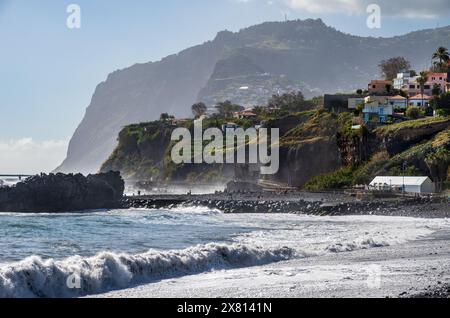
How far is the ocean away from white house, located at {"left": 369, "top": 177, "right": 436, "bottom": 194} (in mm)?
20299

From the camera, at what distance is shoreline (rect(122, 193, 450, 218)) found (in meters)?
60.7

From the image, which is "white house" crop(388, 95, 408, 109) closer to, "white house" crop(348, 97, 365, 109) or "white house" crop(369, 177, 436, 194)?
"white house" crop(348, 97, 365, 109)

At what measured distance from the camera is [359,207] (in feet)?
209

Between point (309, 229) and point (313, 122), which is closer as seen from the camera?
point (309, 229)

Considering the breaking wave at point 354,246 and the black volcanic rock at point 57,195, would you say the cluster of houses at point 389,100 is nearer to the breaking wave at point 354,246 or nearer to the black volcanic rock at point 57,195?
Answer: the black volcanic rock at point 57,195

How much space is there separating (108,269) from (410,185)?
2246 inches

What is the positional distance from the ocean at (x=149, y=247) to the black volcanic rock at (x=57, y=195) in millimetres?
18597

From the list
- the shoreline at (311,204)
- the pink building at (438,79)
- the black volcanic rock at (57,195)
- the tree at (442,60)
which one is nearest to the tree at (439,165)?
the shoreline at (311,204)

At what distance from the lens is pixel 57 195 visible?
7156 cm

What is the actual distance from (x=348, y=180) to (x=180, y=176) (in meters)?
61.3

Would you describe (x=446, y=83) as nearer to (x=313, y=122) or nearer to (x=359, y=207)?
(x=313, y=122)

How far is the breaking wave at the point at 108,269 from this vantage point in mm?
20594
